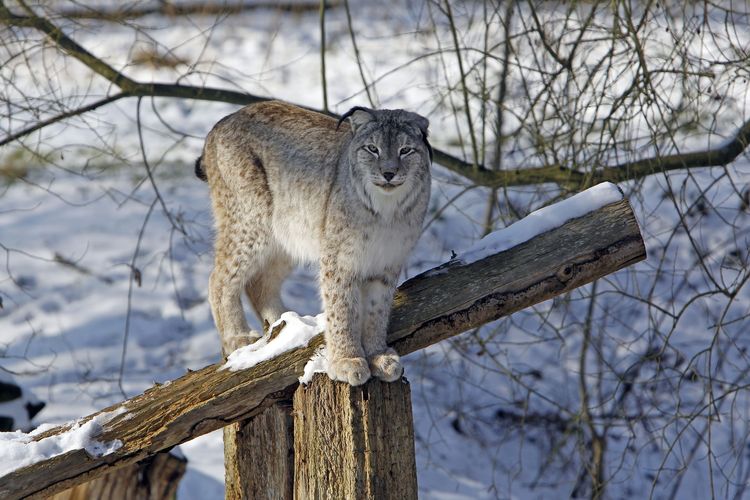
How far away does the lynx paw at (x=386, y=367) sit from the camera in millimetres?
4117

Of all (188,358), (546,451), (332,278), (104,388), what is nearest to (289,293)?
(188,358)

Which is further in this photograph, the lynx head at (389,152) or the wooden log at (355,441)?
the lynx head at (389,152)

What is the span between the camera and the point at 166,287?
9359 mm

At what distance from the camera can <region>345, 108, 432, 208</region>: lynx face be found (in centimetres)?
437

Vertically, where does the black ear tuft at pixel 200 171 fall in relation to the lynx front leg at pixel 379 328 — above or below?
above

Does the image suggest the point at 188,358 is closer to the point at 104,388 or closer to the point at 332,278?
the point at 104,388

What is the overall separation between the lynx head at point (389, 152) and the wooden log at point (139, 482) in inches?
67.7

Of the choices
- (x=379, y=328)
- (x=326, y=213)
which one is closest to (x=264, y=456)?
(x=379, y=328)

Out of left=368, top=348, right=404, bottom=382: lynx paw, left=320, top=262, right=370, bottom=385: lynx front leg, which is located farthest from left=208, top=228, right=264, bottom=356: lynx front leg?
left=368, top=348, right=404, bottom=382: lynx paw

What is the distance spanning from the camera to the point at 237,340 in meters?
5.15

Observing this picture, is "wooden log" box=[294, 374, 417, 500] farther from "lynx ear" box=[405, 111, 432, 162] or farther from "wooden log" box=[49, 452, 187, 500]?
"wooden log" box=[49, 452, 187, 500]

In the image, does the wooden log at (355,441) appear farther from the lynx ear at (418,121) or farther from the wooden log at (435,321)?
the lynx ear at (418,121)

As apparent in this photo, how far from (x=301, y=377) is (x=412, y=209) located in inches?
35.7

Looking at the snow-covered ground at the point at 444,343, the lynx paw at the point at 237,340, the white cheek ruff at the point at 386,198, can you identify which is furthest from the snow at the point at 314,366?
the snow-covered ground at the point at 444,343
